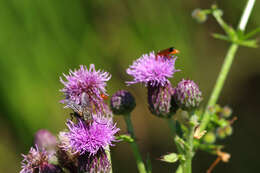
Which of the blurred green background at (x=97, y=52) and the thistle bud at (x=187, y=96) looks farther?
the blurred green background at (x=97, y=52)

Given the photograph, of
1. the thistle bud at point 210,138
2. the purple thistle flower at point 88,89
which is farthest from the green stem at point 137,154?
the thistle bud at point 210,138

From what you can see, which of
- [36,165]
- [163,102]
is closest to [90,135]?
[36,165]

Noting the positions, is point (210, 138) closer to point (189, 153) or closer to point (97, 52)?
point (189, 153)

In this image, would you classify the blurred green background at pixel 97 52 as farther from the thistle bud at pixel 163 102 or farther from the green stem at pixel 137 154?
the thistle bud at pixel 163 102

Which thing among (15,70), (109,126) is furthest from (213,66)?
→ (109,126)

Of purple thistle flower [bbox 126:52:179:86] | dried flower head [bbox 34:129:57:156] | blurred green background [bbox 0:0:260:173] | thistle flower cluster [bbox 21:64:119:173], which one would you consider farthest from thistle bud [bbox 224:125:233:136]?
blurred green background [bbox 0:0:260:173]

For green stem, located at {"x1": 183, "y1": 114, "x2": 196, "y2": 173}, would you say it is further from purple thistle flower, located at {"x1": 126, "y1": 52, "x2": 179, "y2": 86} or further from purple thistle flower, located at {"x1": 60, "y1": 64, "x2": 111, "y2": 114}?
purple thistle flower, located at {"x1": 60, "y1": 64, "x2": 111, "y2": 114}
